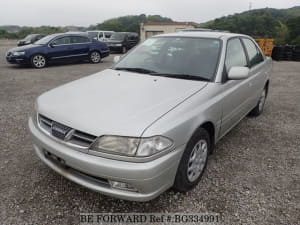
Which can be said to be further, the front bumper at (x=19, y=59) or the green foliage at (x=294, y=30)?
the green foliage at (x=294, y=30)

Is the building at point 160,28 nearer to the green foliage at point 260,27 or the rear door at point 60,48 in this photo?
the green foliage at point 260,27

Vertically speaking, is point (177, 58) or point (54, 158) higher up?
point (177, 58)

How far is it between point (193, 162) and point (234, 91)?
3.81 ft

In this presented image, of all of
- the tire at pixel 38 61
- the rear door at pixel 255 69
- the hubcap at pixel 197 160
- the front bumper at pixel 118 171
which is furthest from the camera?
the tire at pixel 38 61

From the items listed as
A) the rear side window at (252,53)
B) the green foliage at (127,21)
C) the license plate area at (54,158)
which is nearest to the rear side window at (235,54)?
the rear side window at (252,53)

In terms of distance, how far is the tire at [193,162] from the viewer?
2.18 m

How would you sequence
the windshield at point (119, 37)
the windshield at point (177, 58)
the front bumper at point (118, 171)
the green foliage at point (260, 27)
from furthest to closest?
1. the green foliage at point (260, 27)
2. the windshield at point (119, 37)
3. the windshield at point (177, 58)
4. the front bumper at point (118, 171)

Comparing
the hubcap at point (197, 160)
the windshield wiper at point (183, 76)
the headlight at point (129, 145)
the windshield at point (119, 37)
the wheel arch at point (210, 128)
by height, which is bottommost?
the hubcap at point (197, 160)

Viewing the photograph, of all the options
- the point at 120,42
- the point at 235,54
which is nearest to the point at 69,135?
the point at 235,54

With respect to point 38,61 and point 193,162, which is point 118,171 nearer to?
point 193,162

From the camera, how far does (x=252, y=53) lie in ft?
12.9

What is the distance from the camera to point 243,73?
8.84 ft

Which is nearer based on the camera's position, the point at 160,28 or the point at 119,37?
the point at 119,37

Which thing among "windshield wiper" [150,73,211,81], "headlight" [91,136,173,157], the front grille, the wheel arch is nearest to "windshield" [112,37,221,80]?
"windshield wiper" [150,73,211,81]
